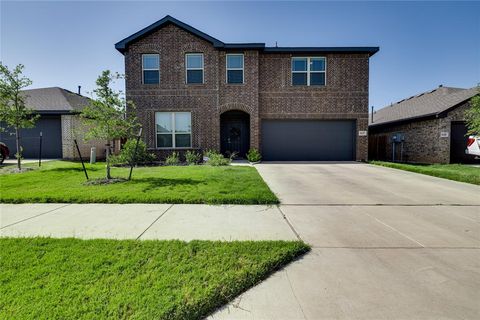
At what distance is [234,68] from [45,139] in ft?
44.8

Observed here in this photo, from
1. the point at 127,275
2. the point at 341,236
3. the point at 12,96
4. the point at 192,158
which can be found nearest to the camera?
the point at 127,275

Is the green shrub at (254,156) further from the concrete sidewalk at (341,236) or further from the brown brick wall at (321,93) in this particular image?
the concrete sidewalk at (341,236)

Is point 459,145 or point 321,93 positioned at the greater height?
point 321,93

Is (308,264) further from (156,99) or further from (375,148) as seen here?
(375,148)

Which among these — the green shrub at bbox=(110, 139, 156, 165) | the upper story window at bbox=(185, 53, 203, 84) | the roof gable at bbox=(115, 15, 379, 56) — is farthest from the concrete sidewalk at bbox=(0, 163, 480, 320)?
the roof gable at bbox=(115, 15, 379, 56)

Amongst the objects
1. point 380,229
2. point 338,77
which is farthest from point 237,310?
point 338,77

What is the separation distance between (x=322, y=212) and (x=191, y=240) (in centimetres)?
270

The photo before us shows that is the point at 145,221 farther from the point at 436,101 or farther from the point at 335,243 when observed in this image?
the point at 436,101

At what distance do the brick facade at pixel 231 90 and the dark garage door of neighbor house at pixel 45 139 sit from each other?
669 cm

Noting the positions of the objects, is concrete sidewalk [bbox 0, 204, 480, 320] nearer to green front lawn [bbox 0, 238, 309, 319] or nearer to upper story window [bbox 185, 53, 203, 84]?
green front lawn [bbox 0, 238, 309, 319]

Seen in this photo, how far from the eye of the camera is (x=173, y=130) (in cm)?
1411

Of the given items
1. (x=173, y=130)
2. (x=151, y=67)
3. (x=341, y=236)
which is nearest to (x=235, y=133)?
(x=173, y=130)

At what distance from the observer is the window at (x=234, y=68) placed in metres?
13.9

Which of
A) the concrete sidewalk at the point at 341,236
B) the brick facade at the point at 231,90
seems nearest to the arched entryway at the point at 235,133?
the brick facade at the point at 231,90
